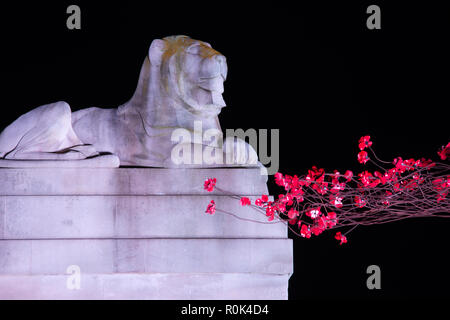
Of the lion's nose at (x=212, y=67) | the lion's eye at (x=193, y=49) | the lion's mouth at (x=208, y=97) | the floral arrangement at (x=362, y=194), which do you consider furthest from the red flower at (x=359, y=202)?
the lion's eye at (x=193, y=49)

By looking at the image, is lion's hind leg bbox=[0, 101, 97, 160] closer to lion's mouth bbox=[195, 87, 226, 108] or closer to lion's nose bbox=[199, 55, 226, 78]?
lion's mouth bbox=[195, 87, 226, 108]

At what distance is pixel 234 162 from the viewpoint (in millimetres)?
6449

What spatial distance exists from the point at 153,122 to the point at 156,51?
614 millimetres

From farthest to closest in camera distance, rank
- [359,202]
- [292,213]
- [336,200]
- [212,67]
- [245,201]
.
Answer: [212,67], [245,201], [292,213], [336,200], [359,202]


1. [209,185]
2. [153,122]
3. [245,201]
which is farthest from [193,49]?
[245,201]

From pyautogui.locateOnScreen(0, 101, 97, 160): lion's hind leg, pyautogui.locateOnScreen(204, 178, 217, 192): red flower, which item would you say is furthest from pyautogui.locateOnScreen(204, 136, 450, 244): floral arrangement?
pyautogui.locateOnScreen(0, 101, 97, 160): lion's hind leg

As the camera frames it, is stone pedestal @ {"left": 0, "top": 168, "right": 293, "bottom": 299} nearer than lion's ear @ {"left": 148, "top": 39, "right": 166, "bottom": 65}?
Yes

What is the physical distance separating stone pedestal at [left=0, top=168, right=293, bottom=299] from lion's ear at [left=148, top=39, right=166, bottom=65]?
0.99m

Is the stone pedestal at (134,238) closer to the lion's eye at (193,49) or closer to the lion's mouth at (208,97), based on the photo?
the lion's mouth at (208,97)

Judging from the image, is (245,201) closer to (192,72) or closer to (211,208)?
(211,208)

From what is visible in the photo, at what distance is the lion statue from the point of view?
650cm

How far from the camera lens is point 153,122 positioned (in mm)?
6617

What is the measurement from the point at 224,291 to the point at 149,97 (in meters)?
1.78

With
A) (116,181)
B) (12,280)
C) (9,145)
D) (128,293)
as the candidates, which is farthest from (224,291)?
(9,145)
